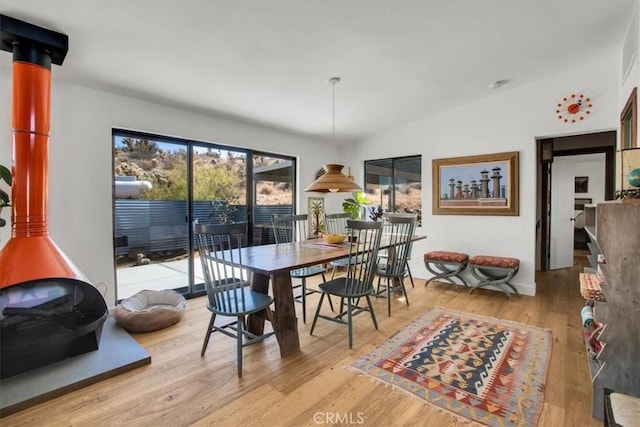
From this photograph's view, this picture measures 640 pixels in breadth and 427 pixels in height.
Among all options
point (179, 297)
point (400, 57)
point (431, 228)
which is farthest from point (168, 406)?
point (431, 228)

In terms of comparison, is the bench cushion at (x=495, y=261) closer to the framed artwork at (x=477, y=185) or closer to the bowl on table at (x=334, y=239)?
the framed artwork at (x=477, y=185)

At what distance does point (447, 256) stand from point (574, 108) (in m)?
2.31

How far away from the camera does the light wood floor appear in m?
1.73

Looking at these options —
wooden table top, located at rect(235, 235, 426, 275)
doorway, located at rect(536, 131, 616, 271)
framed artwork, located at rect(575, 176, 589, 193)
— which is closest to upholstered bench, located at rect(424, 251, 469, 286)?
wooden table top, located at rect(235, 235, 426, 275)

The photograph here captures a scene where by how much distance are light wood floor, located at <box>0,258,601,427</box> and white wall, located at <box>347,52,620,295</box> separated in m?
1.41

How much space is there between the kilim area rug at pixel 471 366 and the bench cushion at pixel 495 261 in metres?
0.95

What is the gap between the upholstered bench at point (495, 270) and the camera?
3807 mm

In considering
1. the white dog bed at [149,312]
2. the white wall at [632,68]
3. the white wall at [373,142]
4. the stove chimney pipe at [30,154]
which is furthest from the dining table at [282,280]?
the white wall at [632,68]

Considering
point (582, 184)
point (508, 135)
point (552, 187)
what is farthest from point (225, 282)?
point (582, 184)

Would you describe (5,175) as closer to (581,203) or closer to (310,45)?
(310,45)

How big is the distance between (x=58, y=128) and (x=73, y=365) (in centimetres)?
210

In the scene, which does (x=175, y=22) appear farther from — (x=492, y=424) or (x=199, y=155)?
(x=492, y=424)

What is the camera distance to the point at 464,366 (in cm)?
224

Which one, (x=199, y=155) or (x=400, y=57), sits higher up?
(x=400, y=57)
